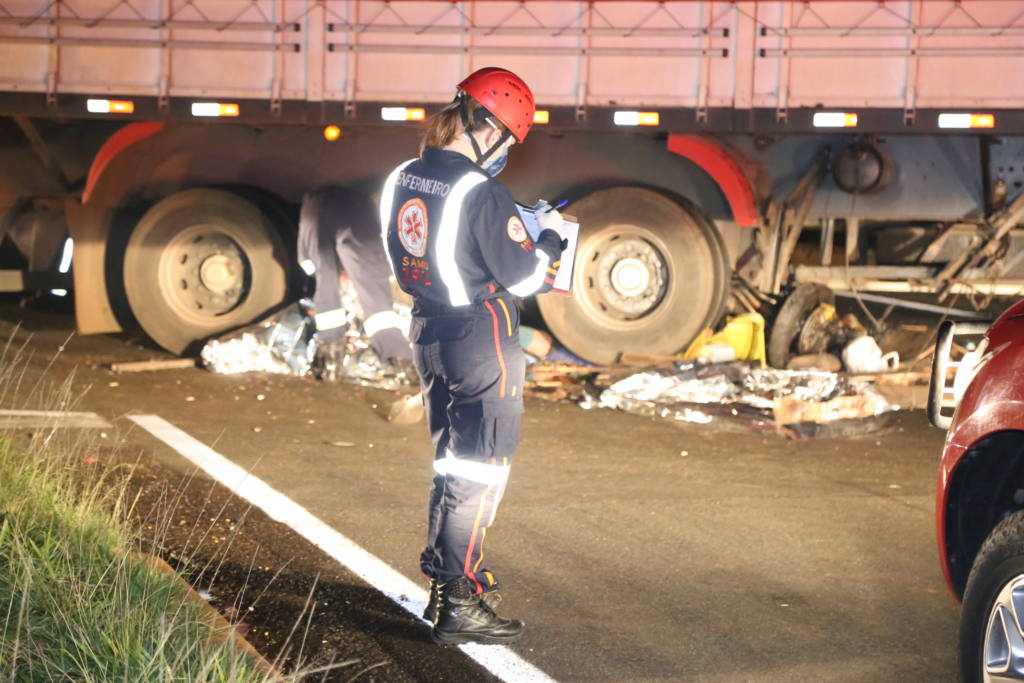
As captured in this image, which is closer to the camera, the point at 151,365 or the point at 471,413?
the point at 471,413

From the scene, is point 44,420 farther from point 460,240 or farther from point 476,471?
point 460,240

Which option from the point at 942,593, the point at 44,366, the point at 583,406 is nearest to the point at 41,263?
the point at 44,366

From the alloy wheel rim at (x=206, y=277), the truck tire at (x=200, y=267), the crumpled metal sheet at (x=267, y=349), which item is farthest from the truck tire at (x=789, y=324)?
the alloy wheel rim at (x=206, y=277)

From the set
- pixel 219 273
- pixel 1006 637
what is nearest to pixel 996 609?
pixel 1006 637

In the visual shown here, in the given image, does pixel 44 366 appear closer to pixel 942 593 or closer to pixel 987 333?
pixel 942 593

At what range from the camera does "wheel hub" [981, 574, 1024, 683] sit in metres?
3.33

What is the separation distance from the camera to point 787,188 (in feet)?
31.6

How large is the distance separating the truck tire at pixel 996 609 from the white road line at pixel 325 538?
1232 millimetres

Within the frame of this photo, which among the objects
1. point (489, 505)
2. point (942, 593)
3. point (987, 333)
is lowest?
point (942, 593)

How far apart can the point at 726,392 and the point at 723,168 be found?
72.8 inches

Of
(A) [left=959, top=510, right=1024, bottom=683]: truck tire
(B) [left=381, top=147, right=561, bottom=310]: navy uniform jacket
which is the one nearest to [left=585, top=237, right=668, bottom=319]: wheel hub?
(B) [left=381, top=147, right=561, bottom=310]: navy uniform jacket

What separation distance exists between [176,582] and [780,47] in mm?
6157

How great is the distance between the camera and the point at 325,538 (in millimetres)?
5457

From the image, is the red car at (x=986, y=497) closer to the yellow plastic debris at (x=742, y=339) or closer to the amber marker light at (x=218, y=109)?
the yellow plastic debris at (x=742, y=339)
